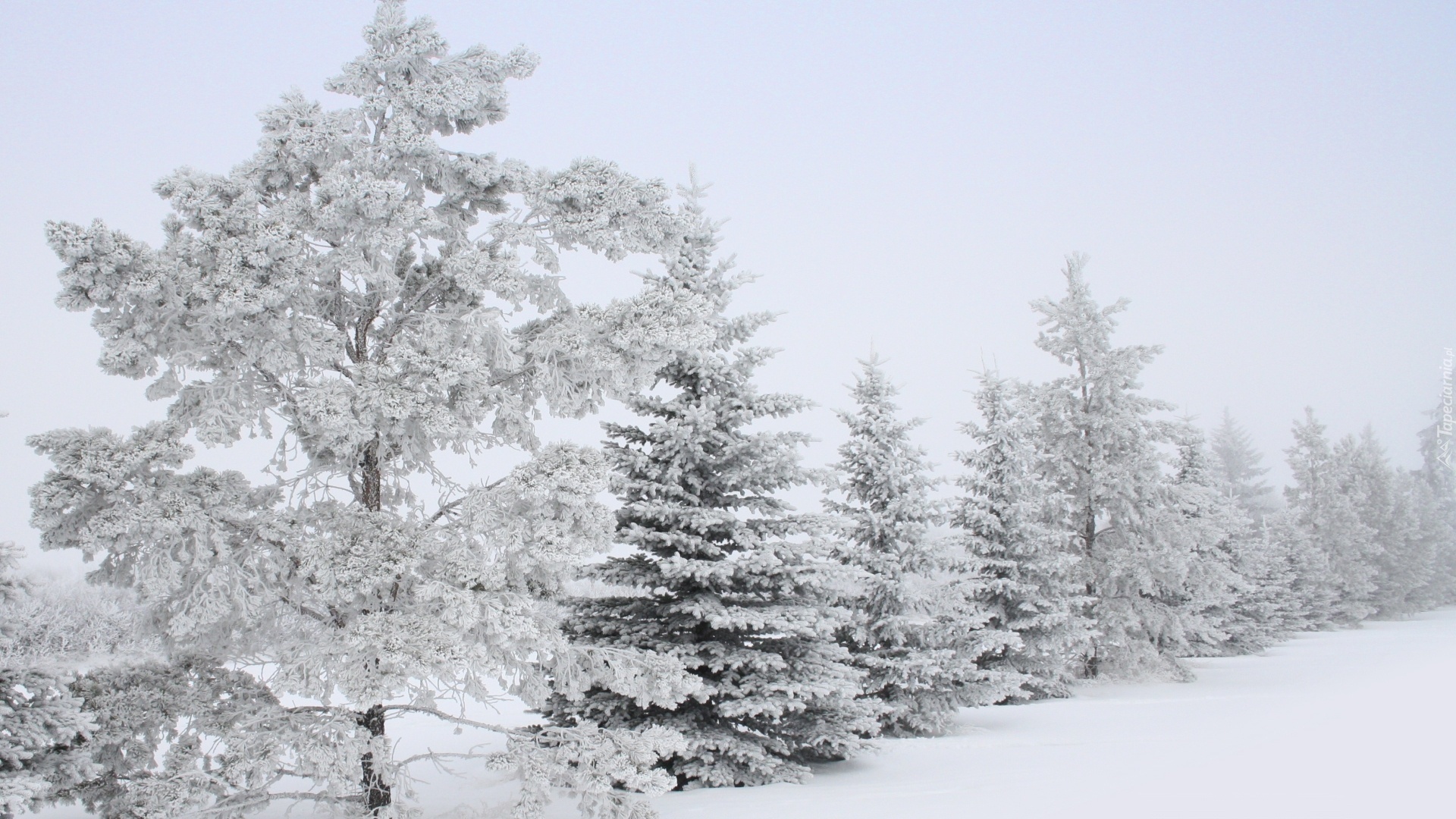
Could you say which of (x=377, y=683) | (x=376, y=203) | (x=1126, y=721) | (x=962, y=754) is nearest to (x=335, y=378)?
(x=376, y=203)

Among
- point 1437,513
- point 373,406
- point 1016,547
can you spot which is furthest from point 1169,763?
point 1437,513

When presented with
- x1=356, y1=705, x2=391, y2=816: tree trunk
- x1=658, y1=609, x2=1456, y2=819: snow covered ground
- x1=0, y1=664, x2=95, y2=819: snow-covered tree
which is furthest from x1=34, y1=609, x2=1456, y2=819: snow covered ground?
x1=0, y1=664, x2=95, y2=819: snow-covered tree

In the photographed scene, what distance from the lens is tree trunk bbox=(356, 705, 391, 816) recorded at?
6.19 metres

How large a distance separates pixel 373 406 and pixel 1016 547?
12.7 m

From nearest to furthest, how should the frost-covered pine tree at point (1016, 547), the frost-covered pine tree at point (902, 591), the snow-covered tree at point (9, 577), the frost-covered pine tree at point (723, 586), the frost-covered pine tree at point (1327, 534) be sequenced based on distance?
the snow-covered tree at point (9, 577), the frost-covered pine tree at point (723, 586), the frost-covered pine tree at point (902, 591), the frost-covered pine tree at point (1016, 547), the frost-covered pine tree at point (1327, 534)

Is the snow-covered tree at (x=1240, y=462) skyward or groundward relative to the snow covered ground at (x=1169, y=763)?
skyward

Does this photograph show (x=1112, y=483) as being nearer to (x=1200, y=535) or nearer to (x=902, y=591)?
(x=1200, y=535)

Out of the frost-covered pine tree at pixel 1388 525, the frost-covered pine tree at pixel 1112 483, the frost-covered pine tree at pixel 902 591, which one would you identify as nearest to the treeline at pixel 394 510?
the frost-covered pine tree at pixel 902 591

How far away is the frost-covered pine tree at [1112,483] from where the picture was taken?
693 inches

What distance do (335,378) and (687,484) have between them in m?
4.24

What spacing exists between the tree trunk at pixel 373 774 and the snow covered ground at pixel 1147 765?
1.76 feet

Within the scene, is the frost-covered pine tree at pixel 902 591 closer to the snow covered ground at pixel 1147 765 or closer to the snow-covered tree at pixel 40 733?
the snow covered ground at pixel 1147 765

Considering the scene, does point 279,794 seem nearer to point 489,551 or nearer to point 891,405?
point 489,551

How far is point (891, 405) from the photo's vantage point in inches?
526
